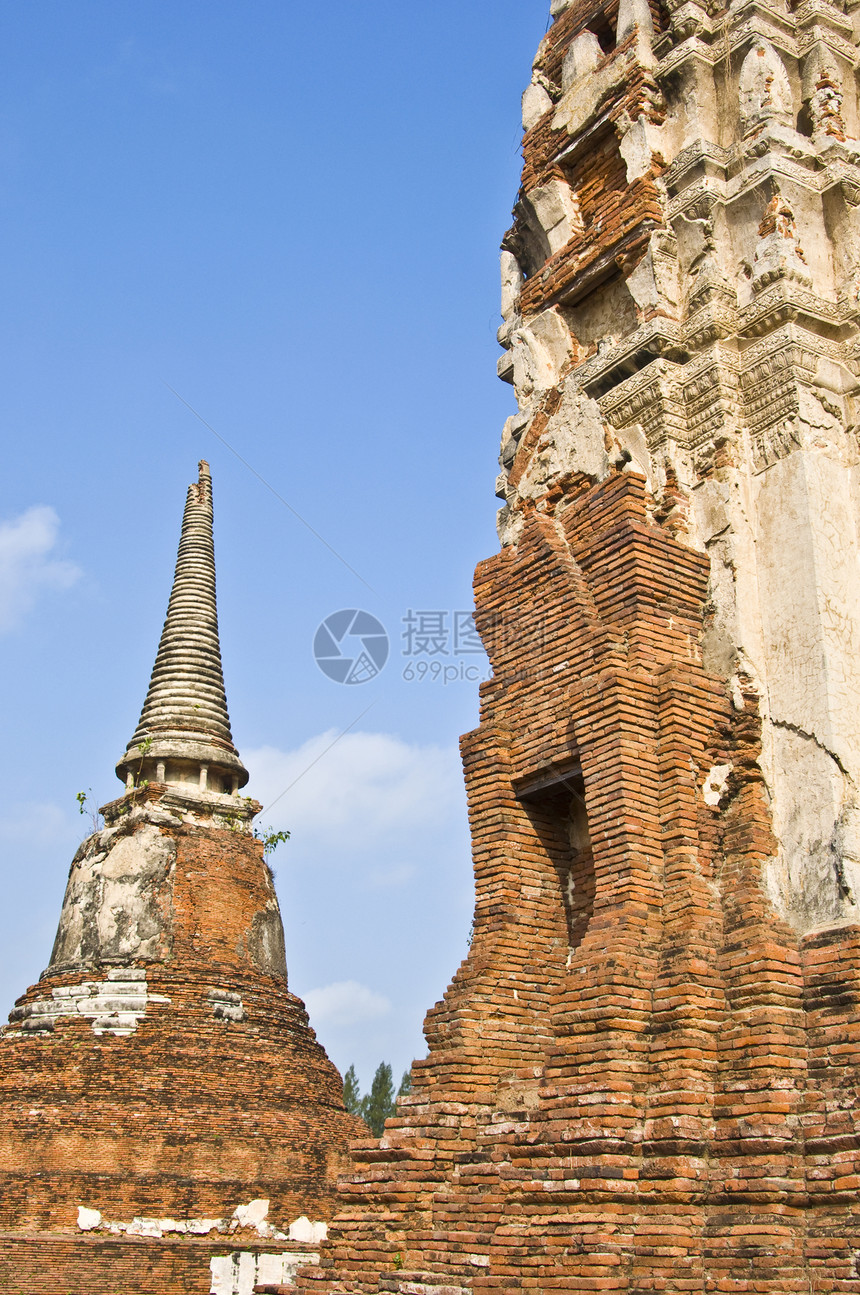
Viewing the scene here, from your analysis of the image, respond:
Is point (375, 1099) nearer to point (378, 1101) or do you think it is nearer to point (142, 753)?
point (378, 1101)

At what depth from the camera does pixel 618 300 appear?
9.82 metres

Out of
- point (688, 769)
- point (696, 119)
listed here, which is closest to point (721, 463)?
point (688, 769)

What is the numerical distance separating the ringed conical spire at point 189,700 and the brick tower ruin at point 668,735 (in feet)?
38.6

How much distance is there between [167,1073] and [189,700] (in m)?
6.72

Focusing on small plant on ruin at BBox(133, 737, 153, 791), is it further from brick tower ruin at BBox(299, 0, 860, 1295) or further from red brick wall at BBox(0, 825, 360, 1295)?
brick tower ruin at BBox(299, 0, 860, 1295)

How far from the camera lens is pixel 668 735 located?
777cm

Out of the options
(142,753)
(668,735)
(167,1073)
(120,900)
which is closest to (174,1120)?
(167,1073)

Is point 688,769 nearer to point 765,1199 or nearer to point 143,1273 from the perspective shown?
point 765,1199

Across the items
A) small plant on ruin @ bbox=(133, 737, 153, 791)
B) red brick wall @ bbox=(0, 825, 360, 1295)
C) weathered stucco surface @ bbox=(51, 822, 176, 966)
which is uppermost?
small plant on ruin @ bbox=(133, 737, 153, 791)

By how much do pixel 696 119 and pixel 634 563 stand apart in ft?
11.9

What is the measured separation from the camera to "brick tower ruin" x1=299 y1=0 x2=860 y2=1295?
A: 6.29 metres

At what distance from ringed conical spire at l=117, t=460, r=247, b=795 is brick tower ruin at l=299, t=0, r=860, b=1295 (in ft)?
38.6

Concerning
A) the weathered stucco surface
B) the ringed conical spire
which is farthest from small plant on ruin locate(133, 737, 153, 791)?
the weathered stucco surface

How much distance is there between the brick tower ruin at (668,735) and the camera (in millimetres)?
6289
